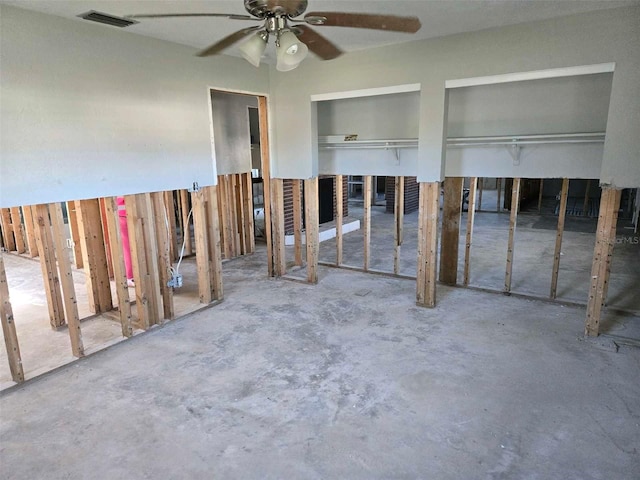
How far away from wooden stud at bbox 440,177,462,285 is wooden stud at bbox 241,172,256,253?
3602mm

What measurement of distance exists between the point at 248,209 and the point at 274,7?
563cm

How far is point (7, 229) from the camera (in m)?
7.71

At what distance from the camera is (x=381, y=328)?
437cm

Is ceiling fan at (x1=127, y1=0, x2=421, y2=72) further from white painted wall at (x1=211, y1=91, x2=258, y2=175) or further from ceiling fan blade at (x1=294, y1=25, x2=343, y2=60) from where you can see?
white painted wall at (x1=211, y1=91, x2=258, y2=175)

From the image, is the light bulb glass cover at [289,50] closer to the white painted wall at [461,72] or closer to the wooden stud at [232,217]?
the white painted wall at [461,72]

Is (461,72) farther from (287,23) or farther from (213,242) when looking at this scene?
(213,242)

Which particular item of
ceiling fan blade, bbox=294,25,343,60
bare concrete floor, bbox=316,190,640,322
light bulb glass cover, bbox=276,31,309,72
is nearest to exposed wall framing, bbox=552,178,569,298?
bare concrete floor, bbox=316,190,640,322

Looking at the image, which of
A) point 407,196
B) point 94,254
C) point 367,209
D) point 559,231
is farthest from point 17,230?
point 407,196

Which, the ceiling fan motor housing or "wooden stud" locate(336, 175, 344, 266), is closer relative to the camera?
the ceiling fan motor housing

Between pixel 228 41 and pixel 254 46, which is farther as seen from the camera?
pixel 228 41

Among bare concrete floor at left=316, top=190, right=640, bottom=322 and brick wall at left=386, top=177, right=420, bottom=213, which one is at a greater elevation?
brick wall at left=386, top=177, right=420, bottom=213

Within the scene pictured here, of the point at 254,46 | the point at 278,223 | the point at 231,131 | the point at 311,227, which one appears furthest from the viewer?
the point at 231,131

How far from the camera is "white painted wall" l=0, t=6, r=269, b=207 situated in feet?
10.5

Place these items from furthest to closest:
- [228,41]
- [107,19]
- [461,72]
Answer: [461,72] → [107,19] → [228,41]
